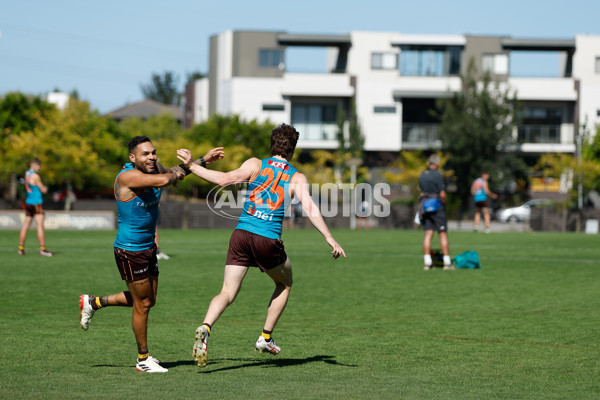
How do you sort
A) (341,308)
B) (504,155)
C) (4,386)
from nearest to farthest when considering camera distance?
(4,386)
(341,308)
(504,155)

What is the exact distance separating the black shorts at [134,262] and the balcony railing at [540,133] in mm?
57027

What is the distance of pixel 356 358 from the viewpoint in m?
7.81

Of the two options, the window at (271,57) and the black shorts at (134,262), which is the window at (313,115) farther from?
the black shorts at (134,262)

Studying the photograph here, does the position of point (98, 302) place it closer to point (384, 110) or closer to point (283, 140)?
point (283, 140)

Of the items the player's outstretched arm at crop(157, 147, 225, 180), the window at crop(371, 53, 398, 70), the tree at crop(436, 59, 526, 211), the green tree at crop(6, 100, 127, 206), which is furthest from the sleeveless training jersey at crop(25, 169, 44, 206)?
the window at crop(371, 53, 398, 70)

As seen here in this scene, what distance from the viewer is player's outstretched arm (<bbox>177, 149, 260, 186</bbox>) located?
7.12 m

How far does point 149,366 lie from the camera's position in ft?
23.0

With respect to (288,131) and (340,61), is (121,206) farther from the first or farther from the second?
(340,61)

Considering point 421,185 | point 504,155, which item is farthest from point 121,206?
point 504,155

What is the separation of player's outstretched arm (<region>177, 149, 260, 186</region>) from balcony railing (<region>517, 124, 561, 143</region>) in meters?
56.5

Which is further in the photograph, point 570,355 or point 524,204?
point 524,204

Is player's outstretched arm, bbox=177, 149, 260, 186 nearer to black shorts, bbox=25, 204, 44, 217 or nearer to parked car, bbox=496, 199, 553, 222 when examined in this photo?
black shorts, bbox=25, 204, 44, 217

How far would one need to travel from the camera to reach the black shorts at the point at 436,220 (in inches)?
647

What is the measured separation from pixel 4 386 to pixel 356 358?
3179 millimetres
